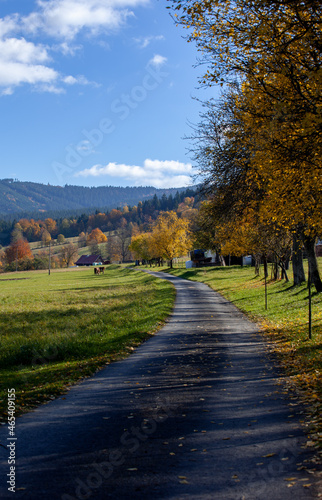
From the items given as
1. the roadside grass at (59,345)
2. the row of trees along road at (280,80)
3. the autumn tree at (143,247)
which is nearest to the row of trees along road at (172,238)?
the autumn tree at (143,247)

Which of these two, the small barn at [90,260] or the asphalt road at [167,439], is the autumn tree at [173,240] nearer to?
the asphalt road at [167,439]

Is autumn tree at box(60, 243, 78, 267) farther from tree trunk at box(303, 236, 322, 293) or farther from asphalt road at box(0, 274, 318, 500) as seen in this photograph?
asphalt road at box(0, 274, 318, 500)

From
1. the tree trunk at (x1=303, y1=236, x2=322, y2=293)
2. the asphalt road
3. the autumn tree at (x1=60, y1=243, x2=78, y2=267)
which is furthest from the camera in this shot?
the autumn tree at (x1=60, y1=243, x2=78, y2=267)

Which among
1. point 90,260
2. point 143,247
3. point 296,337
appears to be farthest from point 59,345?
point 90,260

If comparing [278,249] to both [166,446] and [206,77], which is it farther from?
[166,446]

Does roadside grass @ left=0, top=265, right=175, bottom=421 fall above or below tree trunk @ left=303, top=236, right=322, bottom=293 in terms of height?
below

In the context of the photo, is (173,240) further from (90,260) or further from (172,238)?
(90,260)

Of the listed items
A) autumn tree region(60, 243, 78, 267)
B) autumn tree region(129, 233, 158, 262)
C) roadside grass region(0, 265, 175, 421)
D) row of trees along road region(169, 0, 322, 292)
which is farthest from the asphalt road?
autumn tree region(60, 243, 78, 267)

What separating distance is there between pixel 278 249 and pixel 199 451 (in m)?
22.2

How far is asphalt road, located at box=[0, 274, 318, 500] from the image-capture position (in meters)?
4.23

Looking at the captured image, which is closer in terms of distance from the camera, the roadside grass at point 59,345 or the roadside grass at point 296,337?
the roadside grass at point 296,337

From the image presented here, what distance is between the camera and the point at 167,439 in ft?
17.9

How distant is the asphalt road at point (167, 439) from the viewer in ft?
13.9

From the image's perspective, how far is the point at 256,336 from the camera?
1351cm
